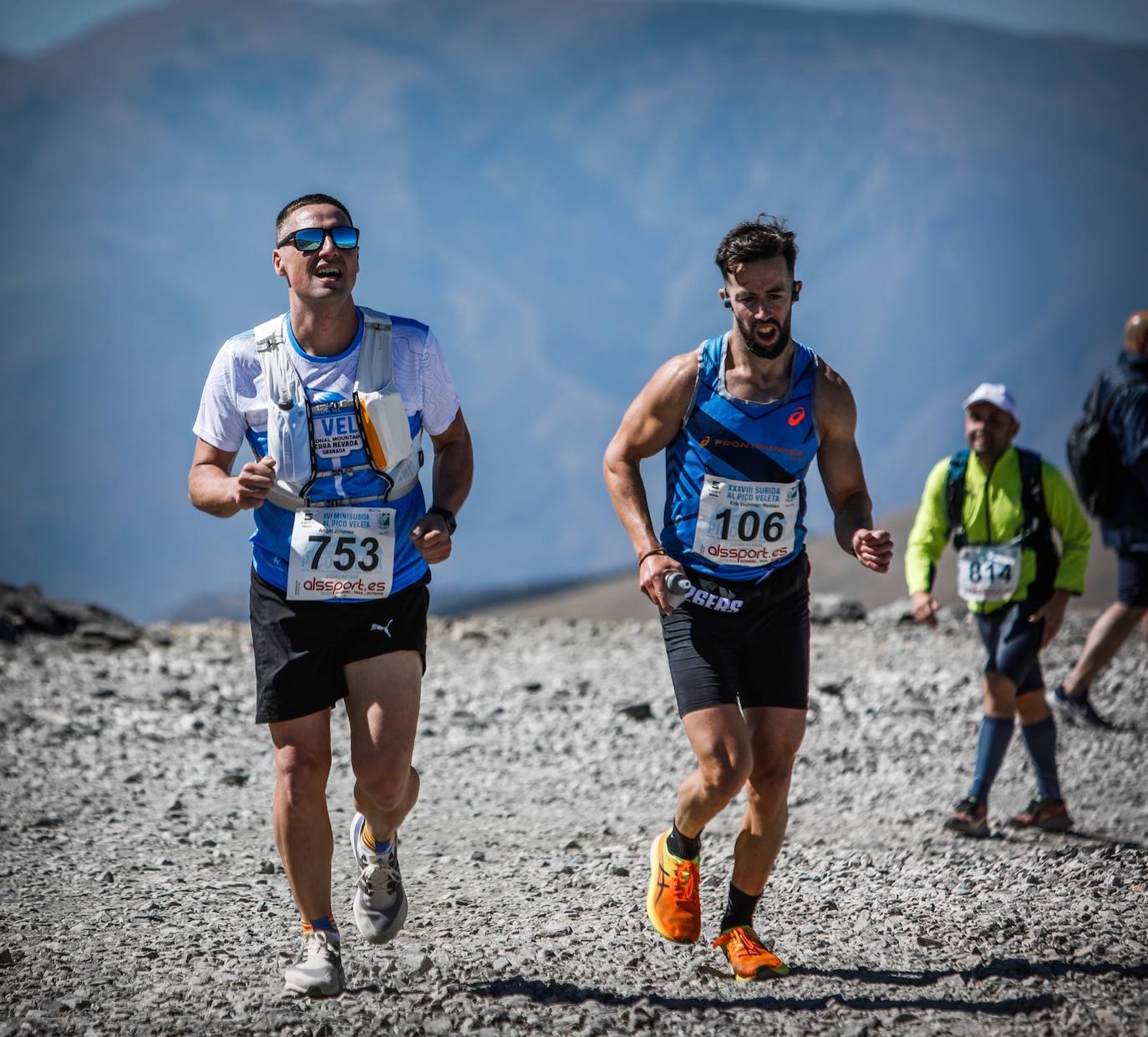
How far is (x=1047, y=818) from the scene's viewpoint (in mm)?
7133

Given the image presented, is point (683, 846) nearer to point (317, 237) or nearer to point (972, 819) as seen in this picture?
point (317, 237)

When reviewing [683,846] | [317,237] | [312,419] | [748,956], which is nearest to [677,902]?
[683,846]

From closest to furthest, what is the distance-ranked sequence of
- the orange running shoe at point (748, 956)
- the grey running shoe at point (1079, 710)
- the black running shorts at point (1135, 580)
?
the orange running shoe at point (748, 956), the black running shorts at point (1135, 580), the grey running shoe at point (1079, 710)

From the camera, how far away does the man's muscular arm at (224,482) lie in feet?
13.4

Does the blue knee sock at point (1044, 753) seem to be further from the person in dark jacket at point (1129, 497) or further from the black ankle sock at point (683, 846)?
the black ankle sock at point (683, 846)

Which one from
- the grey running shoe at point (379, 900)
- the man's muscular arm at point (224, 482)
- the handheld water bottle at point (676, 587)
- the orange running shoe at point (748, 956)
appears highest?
the man's muscular arm at point (224, 482)

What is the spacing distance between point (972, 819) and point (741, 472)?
3220 mm

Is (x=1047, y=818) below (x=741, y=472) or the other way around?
below

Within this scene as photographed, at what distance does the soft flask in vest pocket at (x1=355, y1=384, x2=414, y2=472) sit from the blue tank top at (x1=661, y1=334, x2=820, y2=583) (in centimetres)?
97

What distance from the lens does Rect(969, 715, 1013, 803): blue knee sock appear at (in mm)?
6969

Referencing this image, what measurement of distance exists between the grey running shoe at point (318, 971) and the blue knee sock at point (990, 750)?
379 centimetres

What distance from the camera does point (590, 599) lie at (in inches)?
693

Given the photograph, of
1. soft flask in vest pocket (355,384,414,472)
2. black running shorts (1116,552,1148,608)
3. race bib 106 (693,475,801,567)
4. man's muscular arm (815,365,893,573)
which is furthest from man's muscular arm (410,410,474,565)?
black running shorts (1116,552,1148,608)

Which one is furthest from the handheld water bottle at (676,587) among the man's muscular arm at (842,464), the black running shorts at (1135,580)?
the black running shorts at (1135,580)
